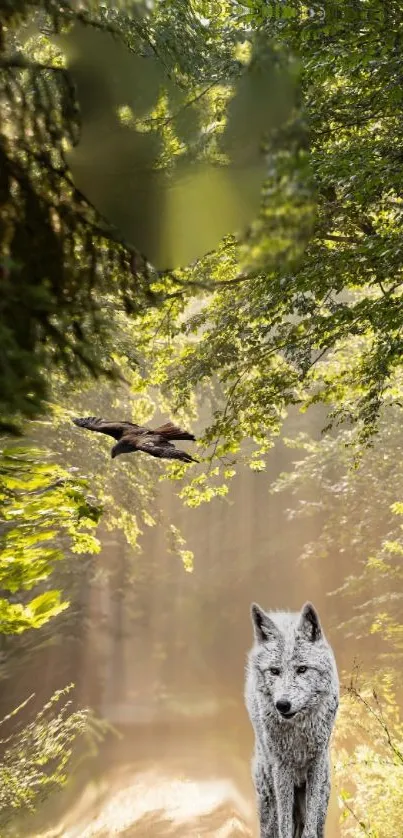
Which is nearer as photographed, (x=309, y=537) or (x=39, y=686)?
(x=39, y=686)

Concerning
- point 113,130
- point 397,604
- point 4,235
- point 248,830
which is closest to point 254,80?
point 113,130

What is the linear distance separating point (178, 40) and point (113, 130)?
2513 millimetres

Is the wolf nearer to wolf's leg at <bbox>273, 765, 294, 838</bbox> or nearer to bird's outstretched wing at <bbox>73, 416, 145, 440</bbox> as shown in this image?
wolf's leg at <bbox>273, 765, 294, 838</bbox>

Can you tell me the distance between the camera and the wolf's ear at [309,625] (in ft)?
10.2

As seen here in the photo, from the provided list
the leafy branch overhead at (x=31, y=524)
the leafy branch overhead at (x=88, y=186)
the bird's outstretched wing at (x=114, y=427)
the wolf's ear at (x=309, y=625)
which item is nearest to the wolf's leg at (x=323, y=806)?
the wolf's ear at (x=309, y=625)

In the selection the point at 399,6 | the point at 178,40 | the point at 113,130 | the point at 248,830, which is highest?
the point at 178,40

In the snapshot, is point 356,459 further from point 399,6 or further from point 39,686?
point 39,686

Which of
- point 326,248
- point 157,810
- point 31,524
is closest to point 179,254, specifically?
point 31,524

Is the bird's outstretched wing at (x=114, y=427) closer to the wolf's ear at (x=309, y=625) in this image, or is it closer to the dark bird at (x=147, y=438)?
the dark bird at (x=147, y=438)

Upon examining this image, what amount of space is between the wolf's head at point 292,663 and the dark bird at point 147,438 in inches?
60.8

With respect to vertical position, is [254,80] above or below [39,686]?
above

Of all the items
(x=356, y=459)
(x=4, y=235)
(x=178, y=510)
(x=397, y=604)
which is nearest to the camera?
(x=4, y=235)

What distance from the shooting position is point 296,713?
117 inches

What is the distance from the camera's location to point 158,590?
2386cm
